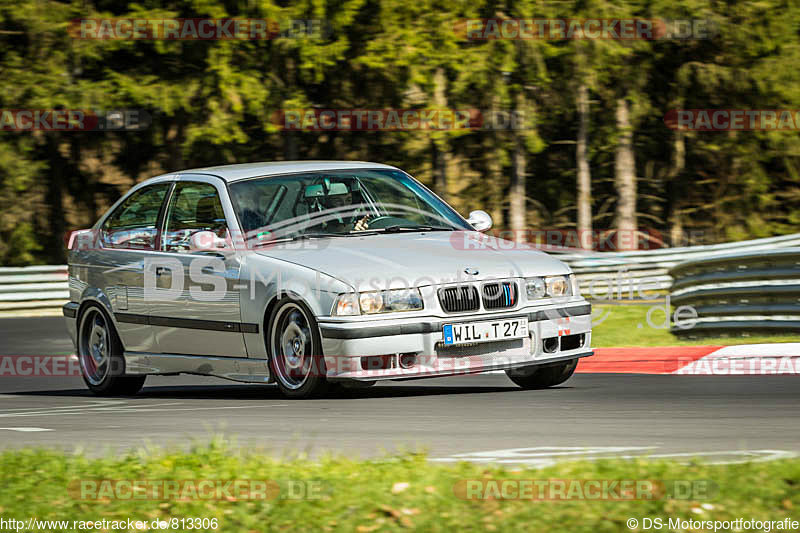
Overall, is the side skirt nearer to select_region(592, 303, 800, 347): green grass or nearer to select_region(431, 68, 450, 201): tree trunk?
select_region(592, 303, 800, 347): green grass

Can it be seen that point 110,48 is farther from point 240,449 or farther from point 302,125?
point 240,449

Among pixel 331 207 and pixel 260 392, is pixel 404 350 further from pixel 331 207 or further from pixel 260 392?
pixel 260 392

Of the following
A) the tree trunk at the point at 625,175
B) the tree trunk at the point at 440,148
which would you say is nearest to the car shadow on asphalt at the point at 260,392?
the tree trunk at the point at 440,148

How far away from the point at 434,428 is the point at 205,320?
281 centimetres

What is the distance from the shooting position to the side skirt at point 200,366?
8.87m

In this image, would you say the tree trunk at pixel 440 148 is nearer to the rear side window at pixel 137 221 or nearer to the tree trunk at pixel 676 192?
the tree trunk at pixel 676 192

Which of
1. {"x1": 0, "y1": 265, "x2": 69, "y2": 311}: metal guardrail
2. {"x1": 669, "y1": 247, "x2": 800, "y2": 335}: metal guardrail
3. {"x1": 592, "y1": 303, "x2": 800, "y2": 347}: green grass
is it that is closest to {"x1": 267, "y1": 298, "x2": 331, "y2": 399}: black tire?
{"x1": 592, "y1": 303, "x2": 800, "y2": 347}: green grass

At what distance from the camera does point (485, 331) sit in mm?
8391

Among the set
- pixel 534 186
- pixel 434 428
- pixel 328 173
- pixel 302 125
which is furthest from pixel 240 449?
pixel 534 186

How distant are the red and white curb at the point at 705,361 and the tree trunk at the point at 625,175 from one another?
18.0 metres

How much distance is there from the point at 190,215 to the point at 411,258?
2.07 m

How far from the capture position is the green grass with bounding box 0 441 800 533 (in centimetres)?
443

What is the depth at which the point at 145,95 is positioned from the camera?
82.5 ft

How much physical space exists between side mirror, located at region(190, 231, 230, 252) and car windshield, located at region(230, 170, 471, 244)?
0.20 meters
